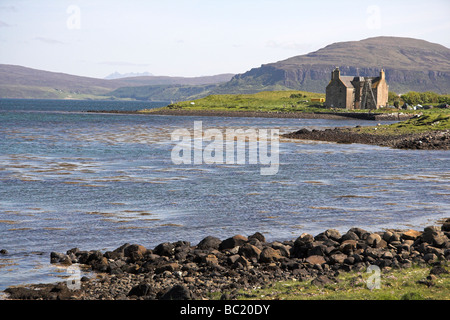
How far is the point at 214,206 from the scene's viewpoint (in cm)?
2681

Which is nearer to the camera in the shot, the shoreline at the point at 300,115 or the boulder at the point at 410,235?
the boulder at the point at 410,235

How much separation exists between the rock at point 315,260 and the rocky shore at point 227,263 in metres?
0.03

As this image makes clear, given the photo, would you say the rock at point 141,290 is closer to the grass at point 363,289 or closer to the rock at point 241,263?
the grass at point 363,289

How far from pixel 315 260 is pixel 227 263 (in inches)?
106

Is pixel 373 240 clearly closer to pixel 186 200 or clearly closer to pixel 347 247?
pixel 347 247

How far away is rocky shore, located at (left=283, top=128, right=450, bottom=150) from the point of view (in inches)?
2408

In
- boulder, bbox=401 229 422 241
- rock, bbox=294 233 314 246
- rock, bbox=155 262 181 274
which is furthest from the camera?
boulder, bbox=401 229 422 241

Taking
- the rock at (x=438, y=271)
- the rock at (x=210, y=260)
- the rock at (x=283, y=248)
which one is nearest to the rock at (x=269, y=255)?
the rock at (x=283, y=248)

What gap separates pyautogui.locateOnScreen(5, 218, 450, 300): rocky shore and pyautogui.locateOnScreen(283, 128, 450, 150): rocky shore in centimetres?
4443

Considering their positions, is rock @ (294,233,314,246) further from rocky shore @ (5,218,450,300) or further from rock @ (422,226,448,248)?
rock @ (422,226,448,248)

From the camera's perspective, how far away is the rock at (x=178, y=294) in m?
12.9

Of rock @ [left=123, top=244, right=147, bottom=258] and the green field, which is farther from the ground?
the green field

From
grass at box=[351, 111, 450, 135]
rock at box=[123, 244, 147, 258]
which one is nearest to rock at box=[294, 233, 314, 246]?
rock at box=[123, 244, 147, 258]
